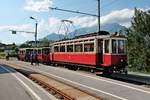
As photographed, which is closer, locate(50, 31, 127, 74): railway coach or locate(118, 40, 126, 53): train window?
locate(50, 31, 127, 74): railway coach

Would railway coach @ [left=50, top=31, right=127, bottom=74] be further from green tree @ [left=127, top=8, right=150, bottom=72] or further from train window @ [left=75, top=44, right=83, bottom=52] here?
green tree @ [left=127, top=8, right=150, bottom=72]

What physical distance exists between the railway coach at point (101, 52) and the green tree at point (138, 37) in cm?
1220

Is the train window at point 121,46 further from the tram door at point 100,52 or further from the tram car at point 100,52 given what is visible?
the tram door at point 100,52

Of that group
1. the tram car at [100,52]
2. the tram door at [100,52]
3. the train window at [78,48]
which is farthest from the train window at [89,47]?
the train window at [78,48]

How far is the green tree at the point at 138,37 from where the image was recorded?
4159 cm

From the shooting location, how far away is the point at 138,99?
14.1m

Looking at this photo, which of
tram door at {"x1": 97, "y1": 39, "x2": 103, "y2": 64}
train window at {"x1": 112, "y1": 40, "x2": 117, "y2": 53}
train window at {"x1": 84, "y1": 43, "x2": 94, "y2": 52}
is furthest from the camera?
train window at {"x1": 84, "y1": 43, "x2": 94, "y2": 52}

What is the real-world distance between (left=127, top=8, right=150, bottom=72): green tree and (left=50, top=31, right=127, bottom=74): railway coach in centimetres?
1220

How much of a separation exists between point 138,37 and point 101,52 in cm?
1764

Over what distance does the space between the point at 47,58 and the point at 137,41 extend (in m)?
12.7

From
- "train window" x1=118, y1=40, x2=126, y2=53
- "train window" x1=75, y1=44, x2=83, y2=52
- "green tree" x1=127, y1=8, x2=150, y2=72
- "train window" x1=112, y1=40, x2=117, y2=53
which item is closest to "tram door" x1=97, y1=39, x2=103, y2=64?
"train window" x1=112, y1=40, x2=117, y2=53

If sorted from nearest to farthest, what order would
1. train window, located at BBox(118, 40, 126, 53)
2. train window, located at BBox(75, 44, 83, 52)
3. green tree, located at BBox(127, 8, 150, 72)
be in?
train window, located at BBox(118, 40, 126, 53) → train window, located at BBox(75, 44, 83, 52) → green tree, located at BBox(127, 8, 150, 72)

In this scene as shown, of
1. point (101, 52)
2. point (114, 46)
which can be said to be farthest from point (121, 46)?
point (101, 52)

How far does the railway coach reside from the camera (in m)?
25.1
